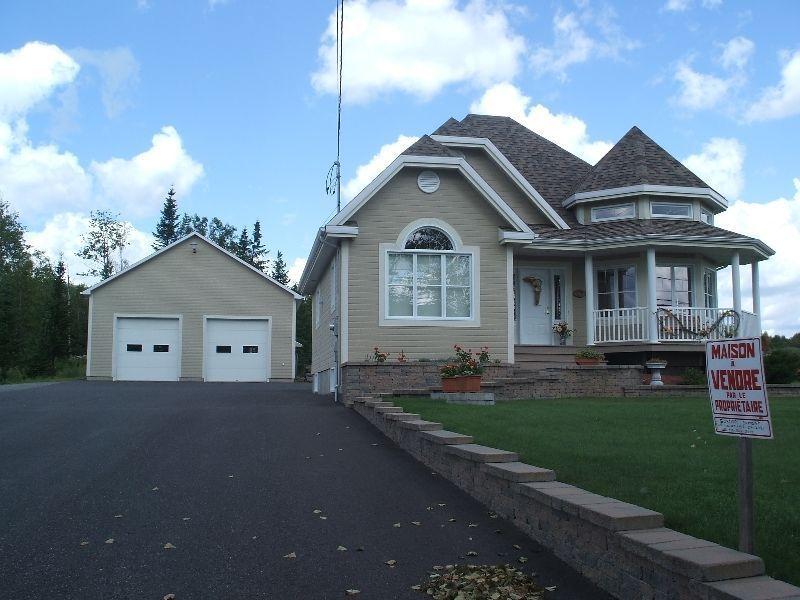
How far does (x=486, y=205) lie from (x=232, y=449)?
8737 mm

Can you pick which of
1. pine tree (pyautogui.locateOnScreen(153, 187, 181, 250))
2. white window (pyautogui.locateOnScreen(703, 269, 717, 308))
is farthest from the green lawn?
pine tree (pyautogui.locateOnScreen(153, 187, 181, 250))

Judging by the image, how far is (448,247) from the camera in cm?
1603

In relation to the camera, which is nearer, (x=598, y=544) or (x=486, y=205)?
(x=598, y=544)

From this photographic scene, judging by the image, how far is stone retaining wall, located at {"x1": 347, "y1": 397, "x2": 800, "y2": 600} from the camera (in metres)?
3.64

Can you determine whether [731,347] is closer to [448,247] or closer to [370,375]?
[370,375]

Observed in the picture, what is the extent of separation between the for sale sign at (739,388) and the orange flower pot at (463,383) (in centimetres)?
894

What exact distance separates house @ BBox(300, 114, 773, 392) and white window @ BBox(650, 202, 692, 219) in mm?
32

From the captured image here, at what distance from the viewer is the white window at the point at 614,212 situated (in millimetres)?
19703

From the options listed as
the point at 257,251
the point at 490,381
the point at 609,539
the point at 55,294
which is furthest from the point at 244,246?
the point at 609,539

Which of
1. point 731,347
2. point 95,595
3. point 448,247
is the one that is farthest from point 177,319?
point 731,347

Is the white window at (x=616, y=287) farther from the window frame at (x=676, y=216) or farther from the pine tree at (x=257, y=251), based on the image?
the pine tree at (x=257, y=251)

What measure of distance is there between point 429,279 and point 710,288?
27.9 ft

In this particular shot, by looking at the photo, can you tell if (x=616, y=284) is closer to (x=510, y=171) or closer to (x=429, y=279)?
(x=510, y=171)

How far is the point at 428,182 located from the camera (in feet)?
52.5
